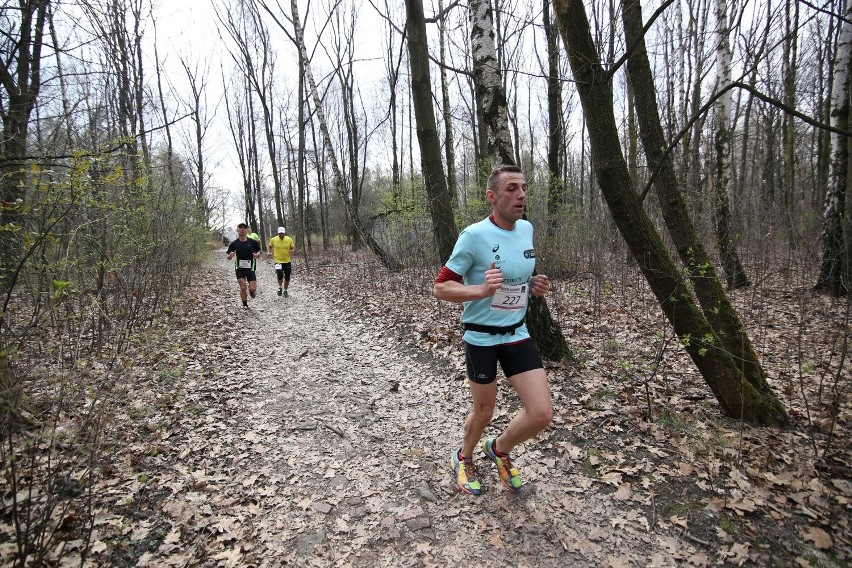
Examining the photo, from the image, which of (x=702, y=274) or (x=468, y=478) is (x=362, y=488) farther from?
(x=702, y=274)

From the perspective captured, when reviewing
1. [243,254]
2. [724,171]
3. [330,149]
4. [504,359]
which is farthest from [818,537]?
[330,149]

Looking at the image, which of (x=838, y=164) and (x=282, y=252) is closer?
(x=838, y=164)

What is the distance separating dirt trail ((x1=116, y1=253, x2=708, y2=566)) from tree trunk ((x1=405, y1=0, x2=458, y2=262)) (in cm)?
366

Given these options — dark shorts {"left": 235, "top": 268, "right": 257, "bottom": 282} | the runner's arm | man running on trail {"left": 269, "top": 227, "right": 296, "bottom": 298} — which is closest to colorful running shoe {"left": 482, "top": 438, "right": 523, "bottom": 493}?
the runner's arm

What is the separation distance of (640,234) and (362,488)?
9.93 ft

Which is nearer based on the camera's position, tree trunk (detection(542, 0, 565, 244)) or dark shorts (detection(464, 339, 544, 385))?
dark shorts (detection(464, 339, 544, 385))

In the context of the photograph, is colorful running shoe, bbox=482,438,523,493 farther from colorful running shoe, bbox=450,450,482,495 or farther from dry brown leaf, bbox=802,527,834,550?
dry brown leaf, bbox=802,527,834,550

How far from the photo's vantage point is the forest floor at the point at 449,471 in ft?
8.07

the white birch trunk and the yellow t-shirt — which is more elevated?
the white birch trunk

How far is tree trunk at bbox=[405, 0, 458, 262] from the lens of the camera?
25.8ft

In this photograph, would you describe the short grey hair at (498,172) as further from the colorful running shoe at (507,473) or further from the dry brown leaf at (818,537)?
the dry brown leaf at (818,537)

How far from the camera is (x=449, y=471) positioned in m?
3.26

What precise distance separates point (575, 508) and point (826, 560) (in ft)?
Result: 4.16

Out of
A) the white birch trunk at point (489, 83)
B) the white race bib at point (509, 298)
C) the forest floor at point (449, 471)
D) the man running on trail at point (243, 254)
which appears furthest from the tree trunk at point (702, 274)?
the man running on trail at point (243, 254)
